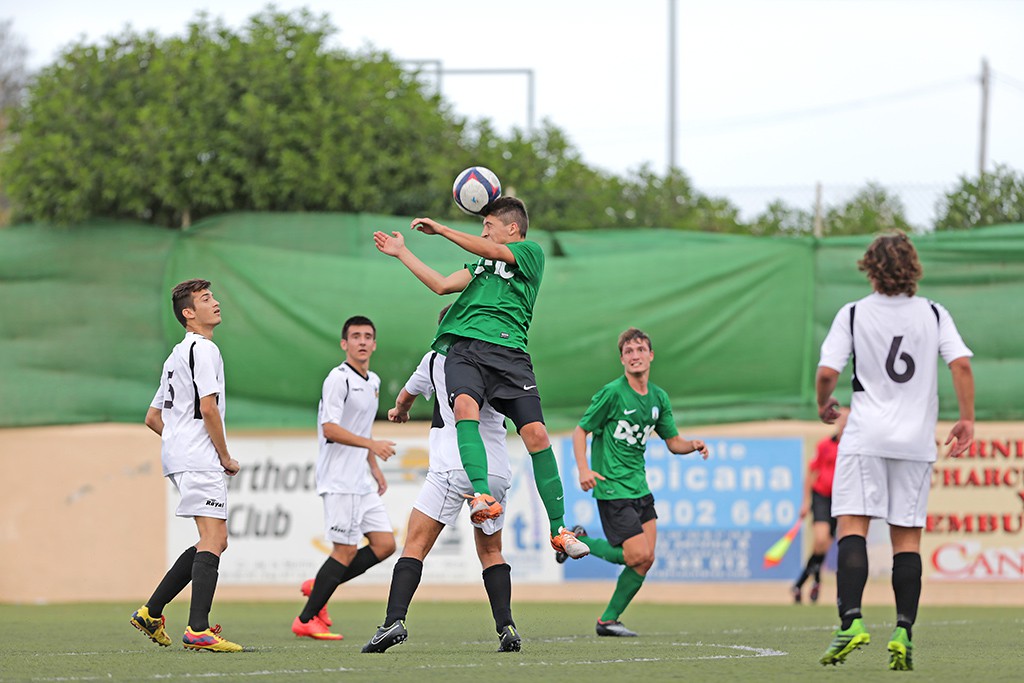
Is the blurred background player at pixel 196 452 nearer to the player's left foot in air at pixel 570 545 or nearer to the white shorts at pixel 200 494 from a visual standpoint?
the white shorts at pixel 200 494

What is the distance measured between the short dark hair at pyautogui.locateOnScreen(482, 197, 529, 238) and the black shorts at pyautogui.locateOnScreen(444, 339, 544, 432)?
0.68m

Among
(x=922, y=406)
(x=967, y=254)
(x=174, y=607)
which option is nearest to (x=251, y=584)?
(x=174, y=607)

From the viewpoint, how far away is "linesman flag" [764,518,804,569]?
1485 cm

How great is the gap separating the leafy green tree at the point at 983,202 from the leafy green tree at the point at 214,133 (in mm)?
5602

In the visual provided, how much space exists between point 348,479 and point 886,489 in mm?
4599

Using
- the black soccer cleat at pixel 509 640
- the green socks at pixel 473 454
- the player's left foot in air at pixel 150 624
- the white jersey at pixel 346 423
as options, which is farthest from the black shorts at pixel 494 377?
the white jersey at pixel 346 423

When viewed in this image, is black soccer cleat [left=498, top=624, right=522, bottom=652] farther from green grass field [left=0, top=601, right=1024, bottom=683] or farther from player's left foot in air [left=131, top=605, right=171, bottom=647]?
player's left foot in air [left=131, top=605, right=171, bottom=647]

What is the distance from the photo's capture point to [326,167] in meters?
16.8

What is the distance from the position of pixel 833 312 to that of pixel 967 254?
1.45 meters

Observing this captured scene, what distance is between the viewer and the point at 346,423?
33.4 ft

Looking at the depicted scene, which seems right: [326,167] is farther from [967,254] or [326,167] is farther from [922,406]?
[922,406]

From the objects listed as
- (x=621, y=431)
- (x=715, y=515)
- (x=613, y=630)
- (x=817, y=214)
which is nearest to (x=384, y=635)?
(x=613, y=630)

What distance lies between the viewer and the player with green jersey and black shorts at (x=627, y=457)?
996cm

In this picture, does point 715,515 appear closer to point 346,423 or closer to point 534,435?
point 346,423
